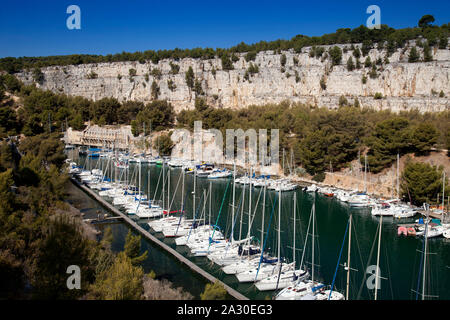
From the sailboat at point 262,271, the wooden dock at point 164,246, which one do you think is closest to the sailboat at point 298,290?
the sailboat at point 262,271

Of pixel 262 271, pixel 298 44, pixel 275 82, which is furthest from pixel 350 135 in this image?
pixel 298 44

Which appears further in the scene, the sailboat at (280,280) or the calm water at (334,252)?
the calm water at (334,252)

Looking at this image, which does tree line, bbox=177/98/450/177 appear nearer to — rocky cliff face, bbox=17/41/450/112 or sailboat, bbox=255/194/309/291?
rocky cliff face, bbox=17/41/450/112

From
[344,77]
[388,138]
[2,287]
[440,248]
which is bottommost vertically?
[440,248]

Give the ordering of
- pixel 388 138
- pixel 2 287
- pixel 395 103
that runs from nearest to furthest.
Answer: pixel 2 287 → pixel 388 138 → pixel 395 103

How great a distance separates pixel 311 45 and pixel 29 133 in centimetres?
4255

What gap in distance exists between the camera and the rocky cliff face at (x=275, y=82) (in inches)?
1929

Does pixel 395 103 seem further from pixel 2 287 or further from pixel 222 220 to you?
pixel 2 287

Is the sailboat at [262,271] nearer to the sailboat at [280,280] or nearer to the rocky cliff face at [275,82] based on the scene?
the sailboat at [280,280]

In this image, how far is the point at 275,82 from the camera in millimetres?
60750
